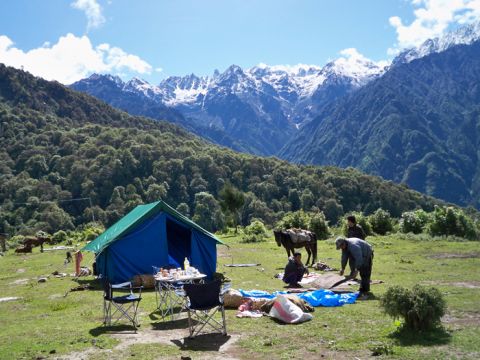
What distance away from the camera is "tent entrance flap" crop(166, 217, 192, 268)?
65.6ft

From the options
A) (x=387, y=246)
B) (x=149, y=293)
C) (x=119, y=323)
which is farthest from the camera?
(x=387, y=246)

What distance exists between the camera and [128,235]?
62.0ft

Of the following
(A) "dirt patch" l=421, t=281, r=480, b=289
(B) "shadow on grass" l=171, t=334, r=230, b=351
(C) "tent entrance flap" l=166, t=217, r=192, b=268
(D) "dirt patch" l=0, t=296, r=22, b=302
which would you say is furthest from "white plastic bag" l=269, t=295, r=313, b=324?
(D) "dirt patch" l=0, t=296, r=22, b=302

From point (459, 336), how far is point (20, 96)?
182400 mm

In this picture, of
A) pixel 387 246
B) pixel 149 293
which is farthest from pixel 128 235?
pixel 387 246

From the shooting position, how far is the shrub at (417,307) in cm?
943

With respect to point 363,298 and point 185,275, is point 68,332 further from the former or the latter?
point 363,298

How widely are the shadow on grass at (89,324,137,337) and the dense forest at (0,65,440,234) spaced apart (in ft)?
269

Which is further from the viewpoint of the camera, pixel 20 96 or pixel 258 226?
pixel 20 96

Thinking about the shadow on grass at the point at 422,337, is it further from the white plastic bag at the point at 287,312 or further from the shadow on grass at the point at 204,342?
the shadow on grass at the point at 204,342

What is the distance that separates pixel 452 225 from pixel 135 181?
3651 inches

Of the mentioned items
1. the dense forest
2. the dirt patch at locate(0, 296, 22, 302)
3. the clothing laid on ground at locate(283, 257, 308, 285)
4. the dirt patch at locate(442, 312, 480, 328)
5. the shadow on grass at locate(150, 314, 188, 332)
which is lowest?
the dirt patch at locate(0, 296, 22, 302)

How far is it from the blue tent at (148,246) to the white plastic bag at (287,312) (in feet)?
26.7

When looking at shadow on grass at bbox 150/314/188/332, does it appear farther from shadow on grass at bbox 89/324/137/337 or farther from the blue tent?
the blue tent
